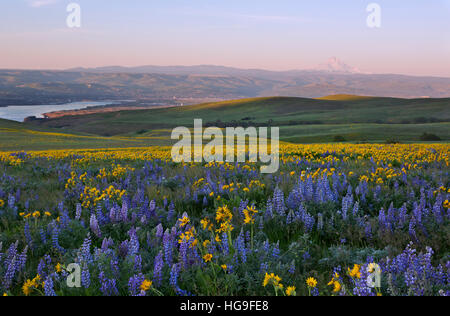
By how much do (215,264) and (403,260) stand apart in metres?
1.57

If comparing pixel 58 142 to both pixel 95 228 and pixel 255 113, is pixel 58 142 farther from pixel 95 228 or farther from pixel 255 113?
pixel 255 113

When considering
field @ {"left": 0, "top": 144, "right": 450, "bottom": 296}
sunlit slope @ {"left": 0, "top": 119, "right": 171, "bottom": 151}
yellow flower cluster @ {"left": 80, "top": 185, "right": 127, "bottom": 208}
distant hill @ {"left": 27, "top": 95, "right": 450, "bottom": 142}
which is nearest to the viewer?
field @ {"left": 0, "top": 144, "right": 450, "bottom": 296}

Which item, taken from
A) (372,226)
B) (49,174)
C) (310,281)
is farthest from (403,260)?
(49,174)

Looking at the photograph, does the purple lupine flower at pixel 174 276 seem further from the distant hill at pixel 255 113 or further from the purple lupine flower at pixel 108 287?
the distant hill at pixel 255 113

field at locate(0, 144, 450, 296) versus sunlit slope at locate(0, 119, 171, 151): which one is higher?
field at locate(0, 144, 450, 296)

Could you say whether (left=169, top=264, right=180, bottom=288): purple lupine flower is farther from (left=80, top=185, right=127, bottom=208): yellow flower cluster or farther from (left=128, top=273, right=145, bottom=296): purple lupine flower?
(left=80, top=185, right=127, bottom=208): yellow flower cluster

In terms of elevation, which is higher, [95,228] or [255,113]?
[255,113]

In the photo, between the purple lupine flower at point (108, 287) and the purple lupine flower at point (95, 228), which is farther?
the purple lupine flower at point (95, 228)

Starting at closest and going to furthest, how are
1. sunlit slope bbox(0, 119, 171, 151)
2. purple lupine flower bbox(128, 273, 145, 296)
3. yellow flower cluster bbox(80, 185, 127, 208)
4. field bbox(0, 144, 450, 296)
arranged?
purple lupine flower bbox(128, 273, 145, 296) → field bbox(0, 144, 450, 296) → yellow flower cluster bbox(80, 185, 127, 208) → sunlit slope bbox(0, 119, 171, 151)

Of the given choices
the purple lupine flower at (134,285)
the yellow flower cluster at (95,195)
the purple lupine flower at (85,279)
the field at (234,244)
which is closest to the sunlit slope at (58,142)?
the yellow flower cluster at (95,195)

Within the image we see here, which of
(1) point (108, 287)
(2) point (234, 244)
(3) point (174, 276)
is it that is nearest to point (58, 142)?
(2) point (234, 244)

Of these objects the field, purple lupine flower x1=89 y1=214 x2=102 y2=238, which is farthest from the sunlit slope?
purple lupine flower x1=89 y1=214 x2=102 y2=238
